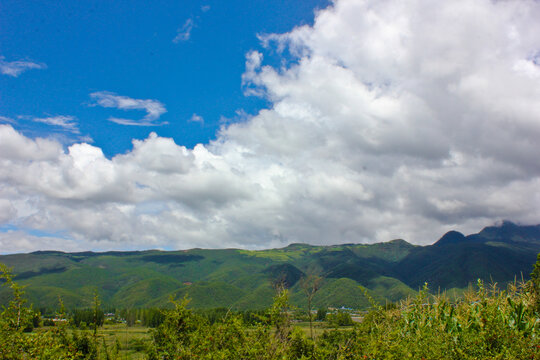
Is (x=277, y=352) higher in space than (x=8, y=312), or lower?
lower

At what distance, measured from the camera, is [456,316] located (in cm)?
1408

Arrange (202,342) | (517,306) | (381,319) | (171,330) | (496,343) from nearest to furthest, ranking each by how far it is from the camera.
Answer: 1. (496,343)
2. (202,342)
3. (171,330)
4. (517,306)
5. (381,319)

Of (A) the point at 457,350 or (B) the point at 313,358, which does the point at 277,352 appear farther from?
(A) the point at 457,350

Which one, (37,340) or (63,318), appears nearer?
(37,340)

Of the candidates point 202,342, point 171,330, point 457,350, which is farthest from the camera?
point 171,330

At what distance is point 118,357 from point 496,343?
35.5ft

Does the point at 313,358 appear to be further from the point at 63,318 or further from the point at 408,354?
the point at 63,318

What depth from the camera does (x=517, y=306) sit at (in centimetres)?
1326

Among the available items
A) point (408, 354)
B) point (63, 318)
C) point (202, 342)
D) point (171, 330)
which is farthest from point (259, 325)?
point (63, 318)

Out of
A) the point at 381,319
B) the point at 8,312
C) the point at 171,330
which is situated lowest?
the point at 381,319

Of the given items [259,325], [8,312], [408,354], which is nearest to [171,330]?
[259,325]

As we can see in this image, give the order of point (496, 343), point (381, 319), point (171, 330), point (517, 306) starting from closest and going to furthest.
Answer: point (496, 343) < point (171, 330) < point (517, 306) < point (381, 319)

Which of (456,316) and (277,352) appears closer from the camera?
(277,352)

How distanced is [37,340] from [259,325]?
5641 mm
